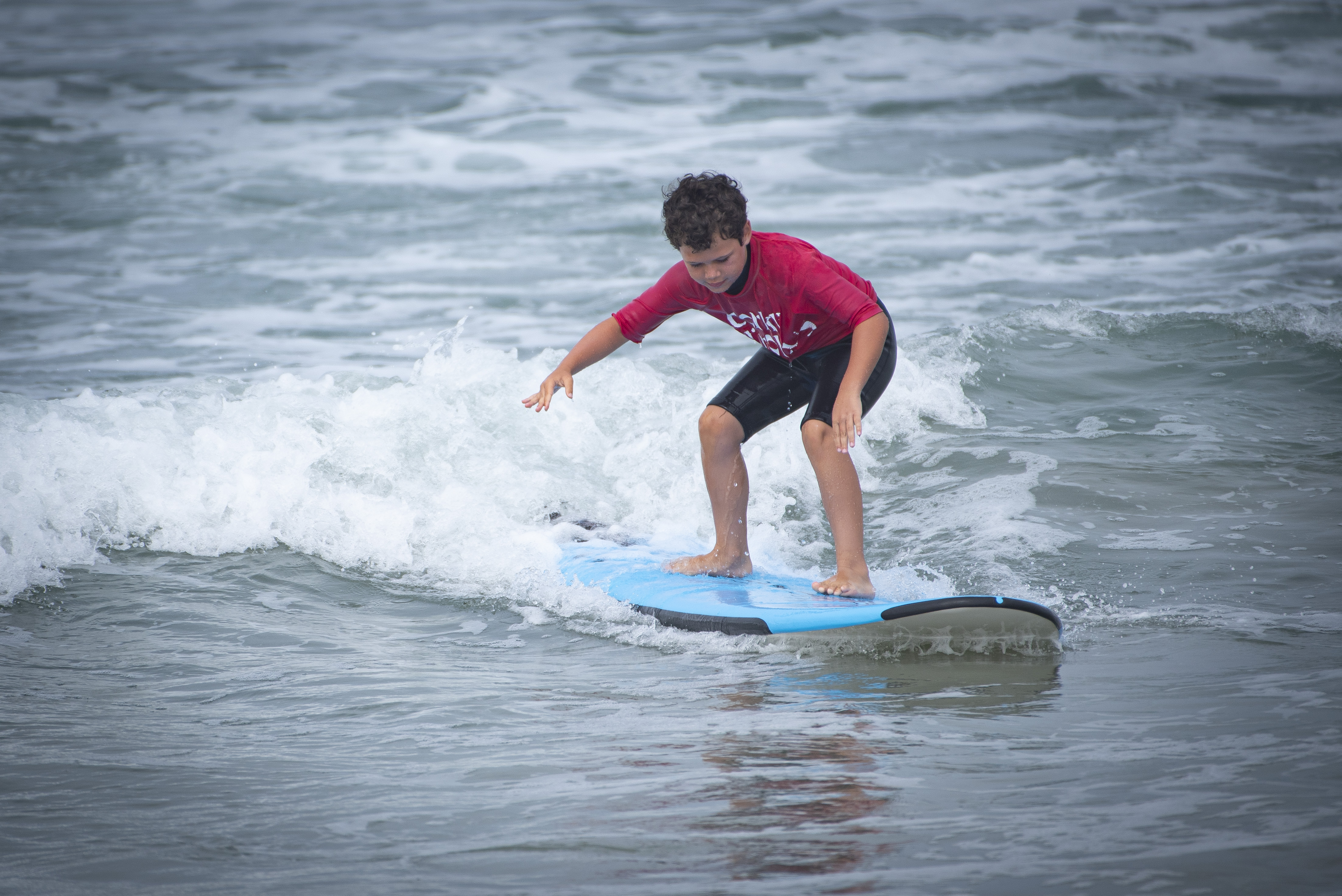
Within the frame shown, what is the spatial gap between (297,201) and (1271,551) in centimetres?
1260

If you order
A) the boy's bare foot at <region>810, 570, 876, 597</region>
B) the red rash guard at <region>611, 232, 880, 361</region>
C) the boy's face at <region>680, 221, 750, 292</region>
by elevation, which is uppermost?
the boy's face at <region>680, 221, 750, 292</region>

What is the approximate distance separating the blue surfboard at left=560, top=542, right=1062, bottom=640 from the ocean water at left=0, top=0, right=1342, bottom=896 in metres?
0.08

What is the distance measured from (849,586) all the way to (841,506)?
0.97ft

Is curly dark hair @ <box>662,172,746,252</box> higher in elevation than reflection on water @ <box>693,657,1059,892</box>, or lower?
higher

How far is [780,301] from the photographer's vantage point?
4.05 meters

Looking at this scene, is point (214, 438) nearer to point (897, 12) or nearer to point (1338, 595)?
point (1338, 595)

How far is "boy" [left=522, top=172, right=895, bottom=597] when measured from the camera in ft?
12.5

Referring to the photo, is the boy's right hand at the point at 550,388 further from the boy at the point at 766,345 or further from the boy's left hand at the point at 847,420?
the boy's left hand at the point at 847,420

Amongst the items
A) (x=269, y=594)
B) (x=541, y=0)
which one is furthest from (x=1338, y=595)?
(x=541, y=0)

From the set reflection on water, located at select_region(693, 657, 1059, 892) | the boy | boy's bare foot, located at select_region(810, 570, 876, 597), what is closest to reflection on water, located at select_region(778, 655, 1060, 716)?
reflection on water, located at select_region(693, 657, 1059, 892)

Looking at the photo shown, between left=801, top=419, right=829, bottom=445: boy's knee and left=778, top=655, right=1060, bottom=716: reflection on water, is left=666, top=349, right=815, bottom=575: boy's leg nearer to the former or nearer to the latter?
left=801, top=419, right=829, bottom=445: boy's knee

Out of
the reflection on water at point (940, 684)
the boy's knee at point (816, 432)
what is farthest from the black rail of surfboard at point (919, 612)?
the boy's knee at point (816, 432)

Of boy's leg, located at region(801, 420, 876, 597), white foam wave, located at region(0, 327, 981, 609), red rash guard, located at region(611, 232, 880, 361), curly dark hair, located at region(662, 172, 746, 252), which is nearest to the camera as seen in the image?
curly dark hair, located at region(662, 172, 746, 252)

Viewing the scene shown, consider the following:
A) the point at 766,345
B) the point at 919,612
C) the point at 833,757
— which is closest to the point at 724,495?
the point at 766,345
